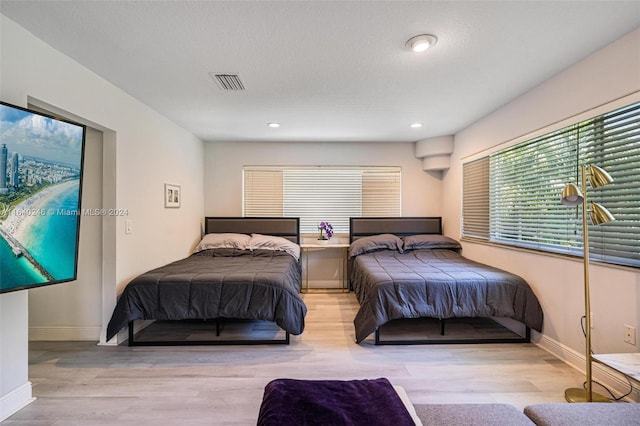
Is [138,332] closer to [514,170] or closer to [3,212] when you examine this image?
[3,212]

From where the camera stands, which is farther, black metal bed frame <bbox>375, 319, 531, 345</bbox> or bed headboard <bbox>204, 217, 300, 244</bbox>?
bed headboard <bbox>204, 217, 300, 244</bbox>

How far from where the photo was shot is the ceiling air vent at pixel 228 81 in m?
2.33

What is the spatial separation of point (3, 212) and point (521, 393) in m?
3.30

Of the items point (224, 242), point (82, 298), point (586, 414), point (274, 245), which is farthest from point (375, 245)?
point (82, 298)

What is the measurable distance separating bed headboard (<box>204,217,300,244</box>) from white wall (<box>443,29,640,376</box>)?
8.93 feet

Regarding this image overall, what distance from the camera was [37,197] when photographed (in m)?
1.61

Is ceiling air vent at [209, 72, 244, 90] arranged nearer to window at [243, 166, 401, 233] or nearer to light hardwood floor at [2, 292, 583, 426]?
window at [243, 166, 401, 233]

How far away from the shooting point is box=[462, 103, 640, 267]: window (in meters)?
1.85

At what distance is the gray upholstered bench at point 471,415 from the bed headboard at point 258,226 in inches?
134

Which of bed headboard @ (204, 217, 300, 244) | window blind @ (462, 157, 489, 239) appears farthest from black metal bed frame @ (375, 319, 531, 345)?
bed headboard @ (204, 217, 300, 244)

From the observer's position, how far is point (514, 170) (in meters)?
2.95

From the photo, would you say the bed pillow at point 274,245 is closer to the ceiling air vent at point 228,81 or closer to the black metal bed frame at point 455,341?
the black metal bed frame at point 455,341

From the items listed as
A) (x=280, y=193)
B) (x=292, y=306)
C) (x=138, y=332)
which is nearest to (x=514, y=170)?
(x=292, y=306)

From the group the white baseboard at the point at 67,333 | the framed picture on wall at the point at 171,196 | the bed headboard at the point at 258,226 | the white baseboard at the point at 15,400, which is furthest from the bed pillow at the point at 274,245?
the white baseboard at the point at 15,400
